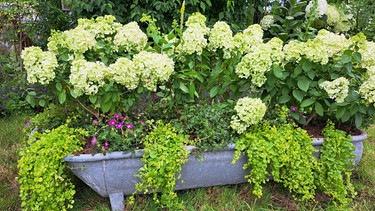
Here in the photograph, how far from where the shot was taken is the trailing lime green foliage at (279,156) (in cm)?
179

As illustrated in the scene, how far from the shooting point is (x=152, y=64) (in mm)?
1682

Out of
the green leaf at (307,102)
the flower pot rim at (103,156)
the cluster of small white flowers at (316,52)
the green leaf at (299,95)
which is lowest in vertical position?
the flower pot rim at (103,156)

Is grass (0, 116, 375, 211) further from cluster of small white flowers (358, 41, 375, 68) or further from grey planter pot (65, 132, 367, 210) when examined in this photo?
cluster of small white flowers (358, 41, 375, 68)

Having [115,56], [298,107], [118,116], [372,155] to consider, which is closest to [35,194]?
[118,116]

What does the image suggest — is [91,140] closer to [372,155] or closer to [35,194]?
[35,194]

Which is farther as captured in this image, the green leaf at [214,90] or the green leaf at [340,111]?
the green leaf at [214,90]

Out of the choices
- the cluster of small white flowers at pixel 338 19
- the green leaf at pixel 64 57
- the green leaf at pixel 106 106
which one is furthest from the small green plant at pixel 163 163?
the cluster of small white flowers at pixel 338 19

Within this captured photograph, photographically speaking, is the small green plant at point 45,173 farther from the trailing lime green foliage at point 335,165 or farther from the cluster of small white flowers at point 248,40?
the trailing lime green foliage at point 335,165

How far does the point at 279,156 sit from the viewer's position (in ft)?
5.94

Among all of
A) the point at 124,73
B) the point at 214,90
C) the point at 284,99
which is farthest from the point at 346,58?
the point at 124,73

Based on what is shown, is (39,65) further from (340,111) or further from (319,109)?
(340,111)

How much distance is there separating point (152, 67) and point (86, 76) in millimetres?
339

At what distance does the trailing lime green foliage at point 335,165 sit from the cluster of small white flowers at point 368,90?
0.87 ft

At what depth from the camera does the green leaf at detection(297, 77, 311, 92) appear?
1.83 meters
